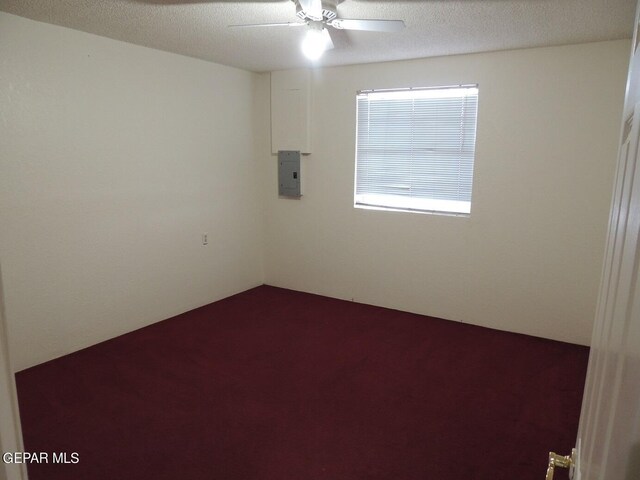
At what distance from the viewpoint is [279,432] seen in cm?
257

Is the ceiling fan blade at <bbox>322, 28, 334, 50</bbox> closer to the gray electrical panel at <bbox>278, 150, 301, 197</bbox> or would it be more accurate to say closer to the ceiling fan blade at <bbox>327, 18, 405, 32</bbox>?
the ceiling fan blade at <bbox>327, 18, 405, 32</bbox>

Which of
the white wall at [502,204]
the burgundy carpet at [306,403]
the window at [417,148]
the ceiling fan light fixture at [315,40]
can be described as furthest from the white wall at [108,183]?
the ceiling fan light fixture at [315,40]

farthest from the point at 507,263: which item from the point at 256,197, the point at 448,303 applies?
the point at 256,197

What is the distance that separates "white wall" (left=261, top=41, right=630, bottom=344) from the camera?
351 cm

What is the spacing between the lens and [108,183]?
11.9 ft

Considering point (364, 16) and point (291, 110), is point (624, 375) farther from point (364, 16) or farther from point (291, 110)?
point (291, 110)

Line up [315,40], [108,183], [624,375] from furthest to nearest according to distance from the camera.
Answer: [108,183] → [315,40] → [624,375]

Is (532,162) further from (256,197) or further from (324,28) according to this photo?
(256,197)

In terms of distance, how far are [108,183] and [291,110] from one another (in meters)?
2.18

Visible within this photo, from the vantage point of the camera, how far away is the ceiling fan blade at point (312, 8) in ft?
7.74

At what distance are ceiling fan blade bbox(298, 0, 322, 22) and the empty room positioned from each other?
0.02 m

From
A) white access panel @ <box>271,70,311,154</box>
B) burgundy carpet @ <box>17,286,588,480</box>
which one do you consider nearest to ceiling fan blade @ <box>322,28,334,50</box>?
white access panel @ <box>271,70,311,154</box>

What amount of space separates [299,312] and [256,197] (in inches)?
63.0

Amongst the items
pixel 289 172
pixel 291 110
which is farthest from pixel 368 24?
pixel 289 172
